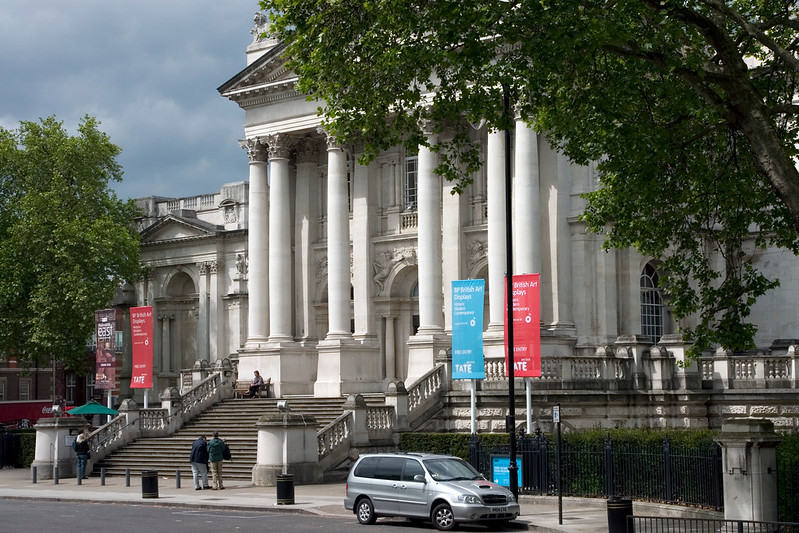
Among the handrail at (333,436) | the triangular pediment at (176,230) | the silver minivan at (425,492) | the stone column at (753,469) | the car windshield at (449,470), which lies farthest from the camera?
the triangular pediment at (176,230)

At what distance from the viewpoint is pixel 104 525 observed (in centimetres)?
2655

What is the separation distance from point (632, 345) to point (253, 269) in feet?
53.5

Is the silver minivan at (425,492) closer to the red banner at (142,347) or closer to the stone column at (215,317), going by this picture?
the red banner at (142,347)

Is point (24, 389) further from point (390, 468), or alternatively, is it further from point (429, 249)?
point (390, 468)

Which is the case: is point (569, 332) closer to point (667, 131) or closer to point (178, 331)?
point (667, 131)

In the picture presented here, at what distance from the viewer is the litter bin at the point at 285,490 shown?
30.5 metres

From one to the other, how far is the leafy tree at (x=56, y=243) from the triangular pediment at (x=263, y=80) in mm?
12054

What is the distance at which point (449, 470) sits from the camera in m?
26.7

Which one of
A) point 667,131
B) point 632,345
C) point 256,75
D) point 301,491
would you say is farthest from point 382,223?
point 667,131

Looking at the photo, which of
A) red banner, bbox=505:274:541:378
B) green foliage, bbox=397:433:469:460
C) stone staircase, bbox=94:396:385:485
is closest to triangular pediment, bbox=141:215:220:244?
stone staircase, bbox=94:396:385:485

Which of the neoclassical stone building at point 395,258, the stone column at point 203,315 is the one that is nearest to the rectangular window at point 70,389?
the stone column at point 203,315

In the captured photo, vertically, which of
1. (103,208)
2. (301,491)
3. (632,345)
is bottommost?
(301,491)

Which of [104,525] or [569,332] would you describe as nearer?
[104,525]

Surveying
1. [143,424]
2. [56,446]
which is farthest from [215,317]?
[56,446]
